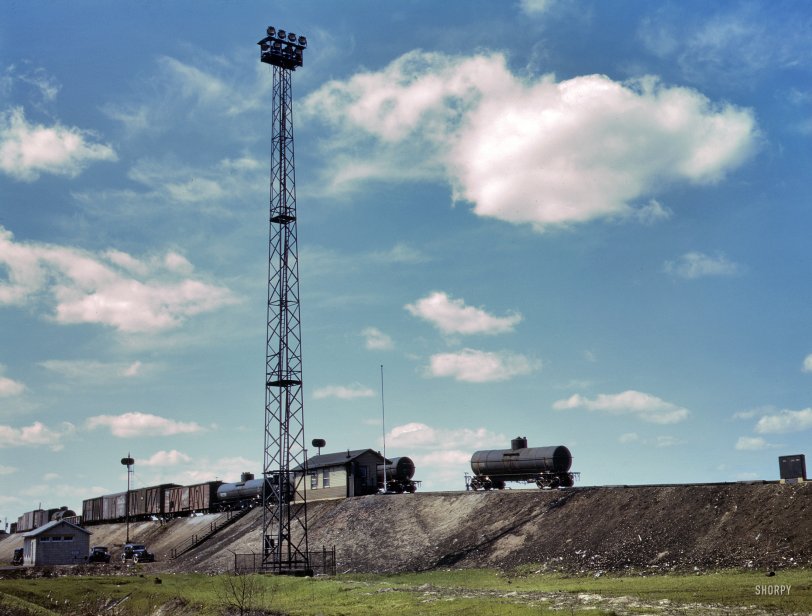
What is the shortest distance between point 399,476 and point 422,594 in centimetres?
3761

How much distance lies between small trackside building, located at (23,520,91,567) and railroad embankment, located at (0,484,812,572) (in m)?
9.26

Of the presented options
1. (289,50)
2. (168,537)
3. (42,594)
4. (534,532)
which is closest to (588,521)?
(534,532)

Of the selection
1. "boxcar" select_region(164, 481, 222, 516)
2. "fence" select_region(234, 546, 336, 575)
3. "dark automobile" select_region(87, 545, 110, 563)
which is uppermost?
"boxcar" select_region(164, 481, 222, 516)

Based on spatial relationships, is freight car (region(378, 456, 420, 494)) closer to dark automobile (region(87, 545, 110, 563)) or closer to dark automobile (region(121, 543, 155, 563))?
dark automobile (region(121, 543, 155, 563))

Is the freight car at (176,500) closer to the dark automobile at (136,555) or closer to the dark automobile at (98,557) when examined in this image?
the dark automobile at (136,555)

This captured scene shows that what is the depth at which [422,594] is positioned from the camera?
109 ft

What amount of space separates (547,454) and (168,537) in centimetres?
4239

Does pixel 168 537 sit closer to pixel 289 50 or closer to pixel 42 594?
pixel 42 594

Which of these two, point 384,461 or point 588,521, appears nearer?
point 588,521

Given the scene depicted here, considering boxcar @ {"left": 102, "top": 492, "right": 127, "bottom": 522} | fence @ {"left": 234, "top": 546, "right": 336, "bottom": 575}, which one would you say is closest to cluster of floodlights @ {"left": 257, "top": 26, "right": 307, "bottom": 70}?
fence @ {"left": 234, "top": 546, "right": 336, "bottom": 575}

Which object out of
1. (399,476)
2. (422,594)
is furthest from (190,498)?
(422,594)

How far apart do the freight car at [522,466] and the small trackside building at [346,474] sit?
10.5m

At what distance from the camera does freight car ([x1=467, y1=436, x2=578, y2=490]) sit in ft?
196

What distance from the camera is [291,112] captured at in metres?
53.9
